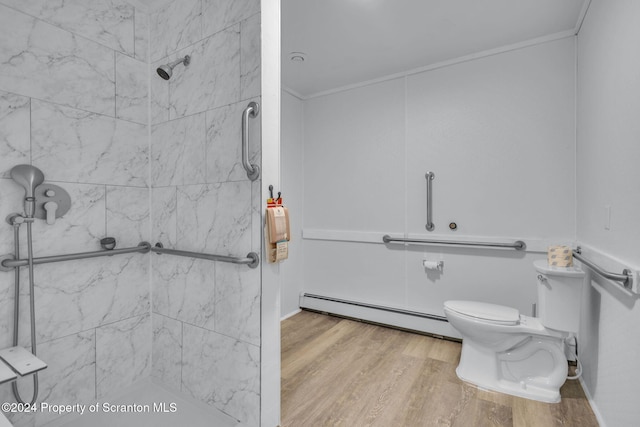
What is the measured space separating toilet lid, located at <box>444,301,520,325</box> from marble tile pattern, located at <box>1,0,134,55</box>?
2.60 m

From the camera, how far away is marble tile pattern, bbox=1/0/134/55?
149cm

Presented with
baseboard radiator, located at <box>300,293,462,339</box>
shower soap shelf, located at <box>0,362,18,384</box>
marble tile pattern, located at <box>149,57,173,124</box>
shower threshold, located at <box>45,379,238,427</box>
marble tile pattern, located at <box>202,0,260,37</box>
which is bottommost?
shower threshold, located at <box>45,379,238,427</box>

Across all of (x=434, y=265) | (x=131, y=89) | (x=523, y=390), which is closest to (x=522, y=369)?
(x=523, y=390)

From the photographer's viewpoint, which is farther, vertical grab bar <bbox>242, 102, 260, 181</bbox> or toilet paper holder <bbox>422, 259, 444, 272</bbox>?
toilet paper holder <bbox>422, 259, 444, 272</bbox>

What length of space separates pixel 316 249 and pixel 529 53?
2488mm

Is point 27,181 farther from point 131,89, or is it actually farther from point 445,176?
point 445,176

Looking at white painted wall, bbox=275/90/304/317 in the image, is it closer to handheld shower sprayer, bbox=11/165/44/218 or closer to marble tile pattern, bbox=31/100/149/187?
marble tile pattern, bbox=31/100/149/187

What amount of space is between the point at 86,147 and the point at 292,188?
1905 millimetres

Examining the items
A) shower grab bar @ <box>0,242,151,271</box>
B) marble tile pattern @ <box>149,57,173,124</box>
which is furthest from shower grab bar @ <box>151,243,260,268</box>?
marble tile pattern @ <box>149,57,173,124</box>

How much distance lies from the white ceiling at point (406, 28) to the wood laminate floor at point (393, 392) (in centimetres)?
235

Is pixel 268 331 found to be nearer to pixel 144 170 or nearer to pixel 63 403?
pixel 63 403

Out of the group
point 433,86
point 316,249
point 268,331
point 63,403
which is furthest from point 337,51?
point 63,403

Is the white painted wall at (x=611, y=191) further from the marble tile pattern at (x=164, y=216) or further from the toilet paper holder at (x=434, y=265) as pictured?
the marble tile pattern at (x=164, y=216)

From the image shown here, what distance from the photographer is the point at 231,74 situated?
1.56 metres
